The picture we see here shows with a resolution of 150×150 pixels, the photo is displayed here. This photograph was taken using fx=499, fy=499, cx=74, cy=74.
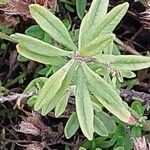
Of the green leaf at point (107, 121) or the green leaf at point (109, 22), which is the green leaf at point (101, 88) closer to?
the green leaf at point (109, 22)

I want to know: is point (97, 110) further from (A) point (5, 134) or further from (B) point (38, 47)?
(A) point (5, 134)

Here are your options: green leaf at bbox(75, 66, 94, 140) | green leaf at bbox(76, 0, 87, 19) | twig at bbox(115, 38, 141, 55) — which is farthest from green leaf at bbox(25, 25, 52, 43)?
green leaf at bbox(75, 66, 94, 140)

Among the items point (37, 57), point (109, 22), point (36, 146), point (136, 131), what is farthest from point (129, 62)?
point (36, 146)

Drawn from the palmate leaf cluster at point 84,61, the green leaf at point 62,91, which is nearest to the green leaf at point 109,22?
the palmate leaf cluster at point 84,61

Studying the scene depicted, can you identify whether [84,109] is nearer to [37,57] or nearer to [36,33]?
[37,57]

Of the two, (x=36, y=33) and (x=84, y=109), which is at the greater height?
(x=36, y=33)

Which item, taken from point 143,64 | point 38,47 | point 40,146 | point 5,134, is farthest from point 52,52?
point 5,134
